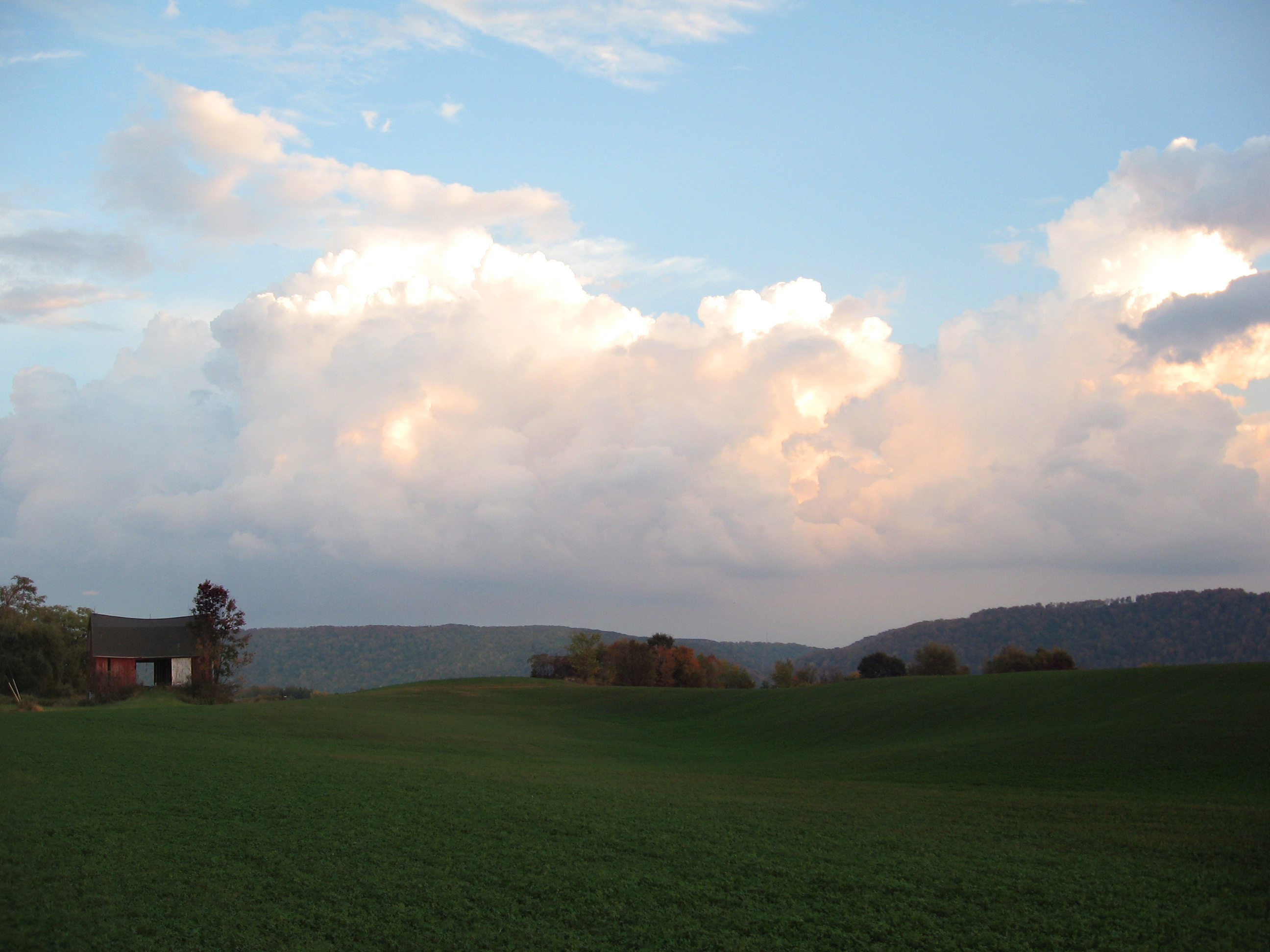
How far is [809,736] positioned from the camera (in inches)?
1294

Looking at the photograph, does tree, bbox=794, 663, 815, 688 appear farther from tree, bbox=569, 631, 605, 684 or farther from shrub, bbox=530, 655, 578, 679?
shrub, bbox=530, 655, 578, 679

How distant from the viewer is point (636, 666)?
7869 cm

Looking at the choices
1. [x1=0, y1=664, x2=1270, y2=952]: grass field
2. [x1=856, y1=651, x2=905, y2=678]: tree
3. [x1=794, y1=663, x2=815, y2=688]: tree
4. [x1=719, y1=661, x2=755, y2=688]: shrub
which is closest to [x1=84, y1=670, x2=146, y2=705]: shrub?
[x1=0, y1=664, x2=1270, y2=952]: grass field

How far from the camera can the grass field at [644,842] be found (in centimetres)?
863

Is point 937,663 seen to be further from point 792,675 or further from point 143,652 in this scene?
point 143,652

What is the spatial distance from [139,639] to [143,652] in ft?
4.74

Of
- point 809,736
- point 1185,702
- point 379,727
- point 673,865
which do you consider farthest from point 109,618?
point 1185,702

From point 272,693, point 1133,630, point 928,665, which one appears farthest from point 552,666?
point 1133,630

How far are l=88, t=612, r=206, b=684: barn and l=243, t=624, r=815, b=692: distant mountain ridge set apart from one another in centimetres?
7216

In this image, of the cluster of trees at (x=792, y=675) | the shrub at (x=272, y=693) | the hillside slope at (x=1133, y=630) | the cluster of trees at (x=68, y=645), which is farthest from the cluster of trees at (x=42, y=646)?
the hillside slope at (x=1133, y=630)

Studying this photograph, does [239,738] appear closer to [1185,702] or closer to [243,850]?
[243,850]

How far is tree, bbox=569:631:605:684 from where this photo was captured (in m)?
78.9

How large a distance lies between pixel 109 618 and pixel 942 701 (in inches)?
1979

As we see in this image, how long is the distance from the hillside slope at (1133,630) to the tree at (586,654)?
39553mm
